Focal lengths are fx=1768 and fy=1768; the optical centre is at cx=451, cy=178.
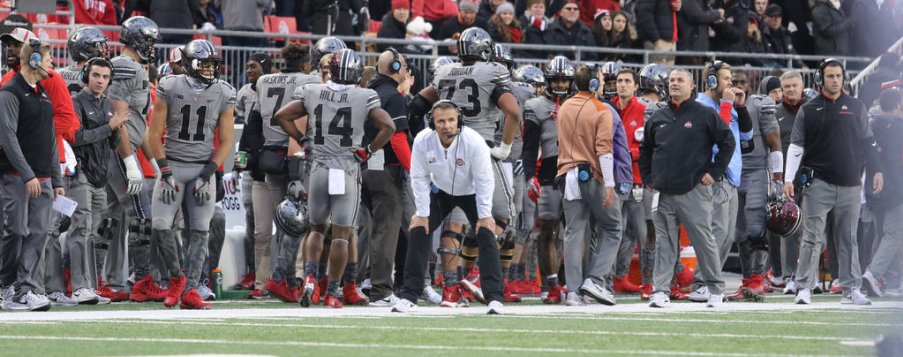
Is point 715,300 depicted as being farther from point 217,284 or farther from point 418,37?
point 418,37

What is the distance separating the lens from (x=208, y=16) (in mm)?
20438

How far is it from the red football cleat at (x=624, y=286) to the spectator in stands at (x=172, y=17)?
5.92 metres

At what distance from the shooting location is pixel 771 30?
2450 cm

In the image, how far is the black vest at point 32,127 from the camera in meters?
12.7

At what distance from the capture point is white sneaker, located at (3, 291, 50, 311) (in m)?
12.6

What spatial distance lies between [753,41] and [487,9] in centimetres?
397

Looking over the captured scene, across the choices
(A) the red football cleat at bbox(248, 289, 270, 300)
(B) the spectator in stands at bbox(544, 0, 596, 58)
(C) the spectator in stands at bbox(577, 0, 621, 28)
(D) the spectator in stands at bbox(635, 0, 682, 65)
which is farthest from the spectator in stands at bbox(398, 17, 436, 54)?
(A) the red football cleat at bbox(248, 289, 270, 300)

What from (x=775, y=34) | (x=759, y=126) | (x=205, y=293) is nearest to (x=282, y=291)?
(x=205, y=293)

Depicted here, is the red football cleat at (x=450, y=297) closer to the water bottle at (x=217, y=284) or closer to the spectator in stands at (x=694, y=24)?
the water bottle at (x=217, y=284)

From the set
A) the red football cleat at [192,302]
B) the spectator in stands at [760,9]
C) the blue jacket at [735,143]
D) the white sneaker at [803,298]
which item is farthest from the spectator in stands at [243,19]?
the white sneaker at [803,298]

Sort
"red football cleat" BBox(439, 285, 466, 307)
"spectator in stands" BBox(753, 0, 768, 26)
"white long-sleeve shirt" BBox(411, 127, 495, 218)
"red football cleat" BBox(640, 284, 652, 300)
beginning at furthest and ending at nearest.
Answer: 1. "spectator in stands" BBox(753, 0, 768, 26)
2. "red football cleat" BBox(640, 284, 652, 300)
3. "red football cleat" BBox(439, 285, 466, 307)
4. "white long-sleeve shirt" BBox(411, 127, 495, 218)

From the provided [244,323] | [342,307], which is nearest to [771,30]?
[342,307]

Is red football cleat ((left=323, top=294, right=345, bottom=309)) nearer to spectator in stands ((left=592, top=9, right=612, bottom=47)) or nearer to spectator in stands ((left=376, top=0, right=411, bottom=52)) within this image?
spectator in stands ((left=376, top=0, right=411, bottom=52))

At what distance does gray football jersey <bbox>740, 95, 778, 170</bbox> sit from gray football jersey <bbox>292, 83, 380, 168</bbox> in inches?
159
